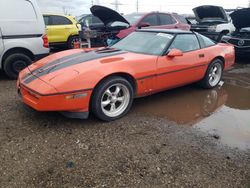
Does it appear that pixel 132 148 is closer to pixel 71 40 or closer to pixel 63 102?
pixel 63 102

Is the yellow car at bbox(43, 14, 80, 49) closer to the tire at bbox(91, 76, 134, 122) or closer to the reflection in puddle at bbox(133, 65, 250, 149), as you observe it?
the reflection in puddle at bbox(133, 65, 250, 149)

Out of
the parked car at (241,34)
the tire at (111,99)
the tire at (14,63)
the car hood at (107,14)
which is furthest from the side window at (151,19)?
the tire at (111,99)

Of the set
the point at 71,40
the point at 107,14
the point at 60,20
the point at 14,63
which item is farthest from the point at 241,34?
the point at 14,63

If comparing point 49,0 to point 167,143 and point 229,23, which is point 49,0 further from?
point 167,143

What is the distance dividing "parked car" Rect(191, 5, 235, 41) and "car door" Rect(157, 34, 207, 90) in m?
5.39

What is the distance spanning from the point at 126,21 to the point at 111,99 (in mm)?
4168

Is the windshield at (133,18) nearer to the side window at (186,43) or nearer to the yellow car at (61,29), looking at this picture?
the yellow car at (61,29)

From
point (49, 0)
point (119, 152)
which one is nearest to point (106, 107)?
point (119, 152)

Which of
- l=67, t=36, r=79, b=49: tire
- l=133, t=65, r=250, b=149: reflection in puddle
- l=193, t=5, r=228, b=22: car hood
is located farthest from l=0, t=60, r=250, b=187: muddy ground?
l=193, t=5, r=228, b=22: car hood

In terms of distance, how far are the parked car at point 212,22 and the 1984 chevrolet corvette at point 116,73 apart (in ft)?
17.8

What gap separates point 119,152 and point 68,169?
2.09 feet

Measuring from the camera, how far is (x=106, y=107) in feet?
13.0

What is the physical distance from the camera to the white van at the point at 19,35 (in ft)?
19.2

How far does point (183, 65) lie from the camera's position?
15.4 ft
